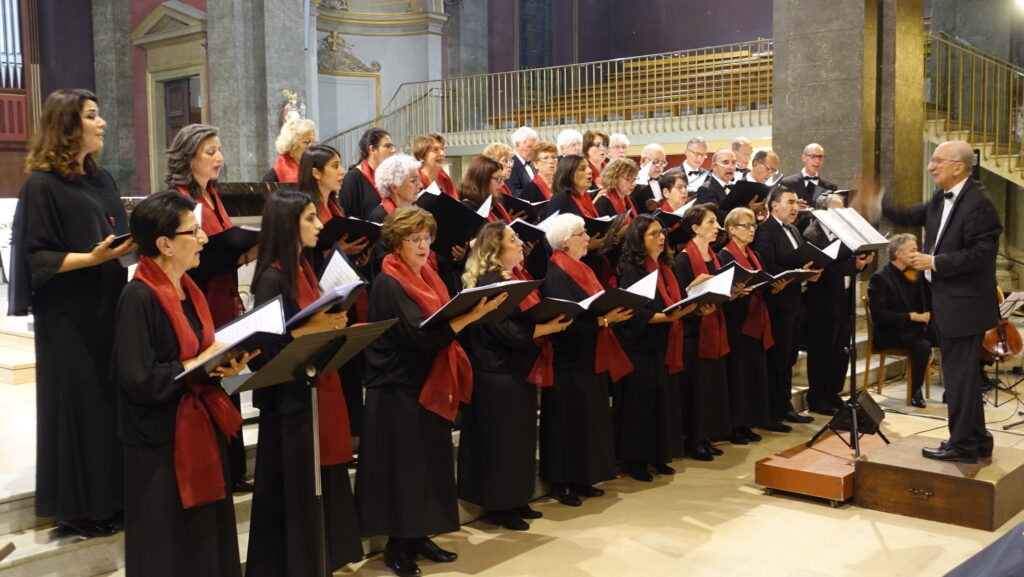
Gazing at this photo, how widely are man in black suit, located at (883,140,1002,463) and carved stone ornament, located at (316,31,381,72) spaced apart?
12.1 meters

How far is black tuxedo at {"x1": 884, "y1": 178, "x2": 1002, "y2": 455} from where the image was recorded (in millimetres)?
4582

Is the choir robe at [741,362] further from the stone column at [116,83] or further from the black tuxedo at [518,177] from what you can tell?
the stone column at [116,83]

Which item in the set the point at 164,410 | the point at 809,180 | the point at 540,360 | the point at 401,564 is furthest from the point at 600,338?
the point at 809,180

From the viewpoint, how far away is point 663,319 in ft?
16.4

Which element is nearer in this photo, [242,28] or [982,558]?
[982,558]

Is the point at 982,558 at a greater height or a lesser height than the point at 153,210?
lesser

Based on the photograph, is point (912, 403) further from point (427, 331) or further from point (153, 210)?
point (153, 210)

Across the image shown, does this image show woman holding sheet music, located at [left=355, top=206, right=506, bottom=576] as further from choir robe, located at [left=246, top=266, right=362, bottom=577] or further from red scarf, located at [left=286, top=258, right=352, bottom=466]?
choir robe, located at [left=246, top=266, right=362, bottom=577]

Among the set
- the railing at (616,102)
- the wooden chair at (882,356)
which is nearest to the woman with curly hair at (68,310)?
the wooden chair at (882,356)

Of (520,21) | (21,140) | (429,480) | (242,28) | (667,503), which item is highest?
(520,21)

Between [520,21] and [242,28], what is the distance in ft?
24.8

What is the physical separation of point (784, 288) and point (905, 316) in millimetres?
1333

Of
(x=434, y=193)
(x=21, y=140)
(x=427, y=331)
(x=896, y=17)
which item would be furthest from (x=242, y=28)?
(x=427, y=331)

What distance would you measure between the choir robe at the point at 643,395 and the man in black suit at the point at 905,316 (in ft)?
8.21
